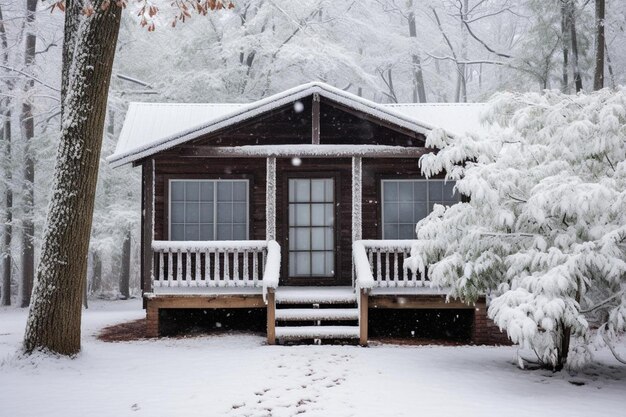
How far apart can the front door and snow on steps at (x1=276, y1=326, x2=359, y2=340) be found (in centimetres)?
293

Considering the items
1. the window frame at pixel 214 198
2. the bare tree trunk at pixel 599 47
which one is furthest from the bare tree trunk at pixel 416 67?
the window frame at pixel 214 198

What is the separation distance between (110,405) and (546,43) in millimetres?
18348

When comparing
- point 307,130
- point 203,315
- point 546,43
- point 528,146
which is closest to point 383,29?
point 546,43

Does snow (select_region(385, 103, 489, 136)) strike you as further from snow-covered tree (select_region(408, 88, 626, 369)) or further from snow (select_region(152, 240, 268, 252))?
snow-covered tree (select_region(408, 88, 626, 369))

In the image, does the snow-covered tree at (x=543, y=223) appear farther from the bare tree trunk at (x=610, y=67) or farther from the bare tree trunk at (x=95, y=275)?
the bare tree trunk at (x=95, y=275)

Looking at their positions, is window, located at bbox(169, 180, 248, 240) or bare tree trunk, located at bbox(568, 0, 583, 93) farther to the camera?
bare tree trunk, located at bbox(568, 0, 583, 93)

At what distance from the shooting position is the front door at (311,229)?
13.7m

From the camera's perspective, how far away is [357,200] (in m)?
12.4

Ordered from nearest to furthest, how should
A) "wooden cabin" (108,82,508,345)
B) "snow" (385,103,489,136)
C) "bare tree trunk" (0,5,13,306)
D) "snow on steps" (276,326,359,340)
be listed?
"snow on steps" (276,326,359,340) < "wooden cabin" (108,82,508,345) < "snow" (385,103,489,136) < "bare tree trunk" (0,5,13,306)

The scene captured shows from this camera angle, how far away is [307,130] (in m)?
13.5

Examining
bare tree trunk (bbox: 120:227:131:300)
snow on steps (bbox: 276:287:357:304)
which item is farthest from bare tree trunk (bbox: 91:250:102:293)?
snow on steps (bbox: 276:287:357:304)

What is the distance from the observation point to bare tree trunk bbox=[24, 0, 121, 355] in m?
8.96

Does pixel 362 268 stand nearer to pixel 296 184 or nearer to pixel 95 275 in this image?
pixel 296 184

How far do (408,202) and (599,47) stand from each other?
851 centimetres
